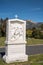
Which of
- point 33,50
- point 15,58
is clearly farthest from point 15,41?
point 33,50

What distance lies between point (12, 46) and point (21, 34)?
2.73 feet

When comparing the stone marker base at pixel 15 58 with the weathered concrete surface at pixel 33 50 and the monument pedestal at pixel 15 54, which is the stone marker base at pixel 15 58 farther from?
the weathered concrete surface at pixel 33 50

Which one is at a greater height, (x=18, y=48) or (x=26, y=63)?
(x=18, y=48)

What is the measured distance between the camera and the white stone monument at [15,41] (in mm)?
9844

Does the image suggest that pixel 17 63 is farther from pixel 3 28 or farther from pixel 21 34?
pixel 3 28

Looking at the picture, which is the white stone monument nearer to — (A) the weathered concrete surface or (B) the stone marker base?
(B) the stone marker base

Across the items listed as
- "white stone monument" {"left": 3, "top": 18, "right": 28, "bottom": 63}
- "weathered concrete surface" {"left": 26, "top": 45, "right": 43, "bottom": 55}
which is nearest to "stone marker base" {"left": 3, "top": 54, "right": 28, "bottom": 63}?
"white stone monument" {"left": 3, "top": 18, "right": 28, "bottom": 63}

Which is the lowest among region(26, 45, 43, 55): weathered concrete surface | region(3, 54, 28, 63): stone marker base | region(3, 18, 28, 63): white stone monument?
region(26, 45, 43, 55): weathered concrete surface

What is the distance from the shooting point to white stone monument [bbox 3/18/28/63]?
9844 mm

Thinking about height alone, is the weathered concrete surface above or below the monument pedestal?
below

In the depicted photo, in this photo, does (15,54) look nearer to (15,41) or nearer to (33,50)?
(15,41)

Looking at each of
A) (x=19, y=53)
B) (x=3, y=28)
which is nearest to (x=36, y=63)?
(x=19, y=53)

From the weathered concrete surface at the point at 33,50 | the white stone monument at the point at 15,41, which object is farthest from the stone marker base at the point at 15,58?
the weathered concrete surface at the point at 33,50

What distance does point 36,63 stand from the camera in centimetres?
932
